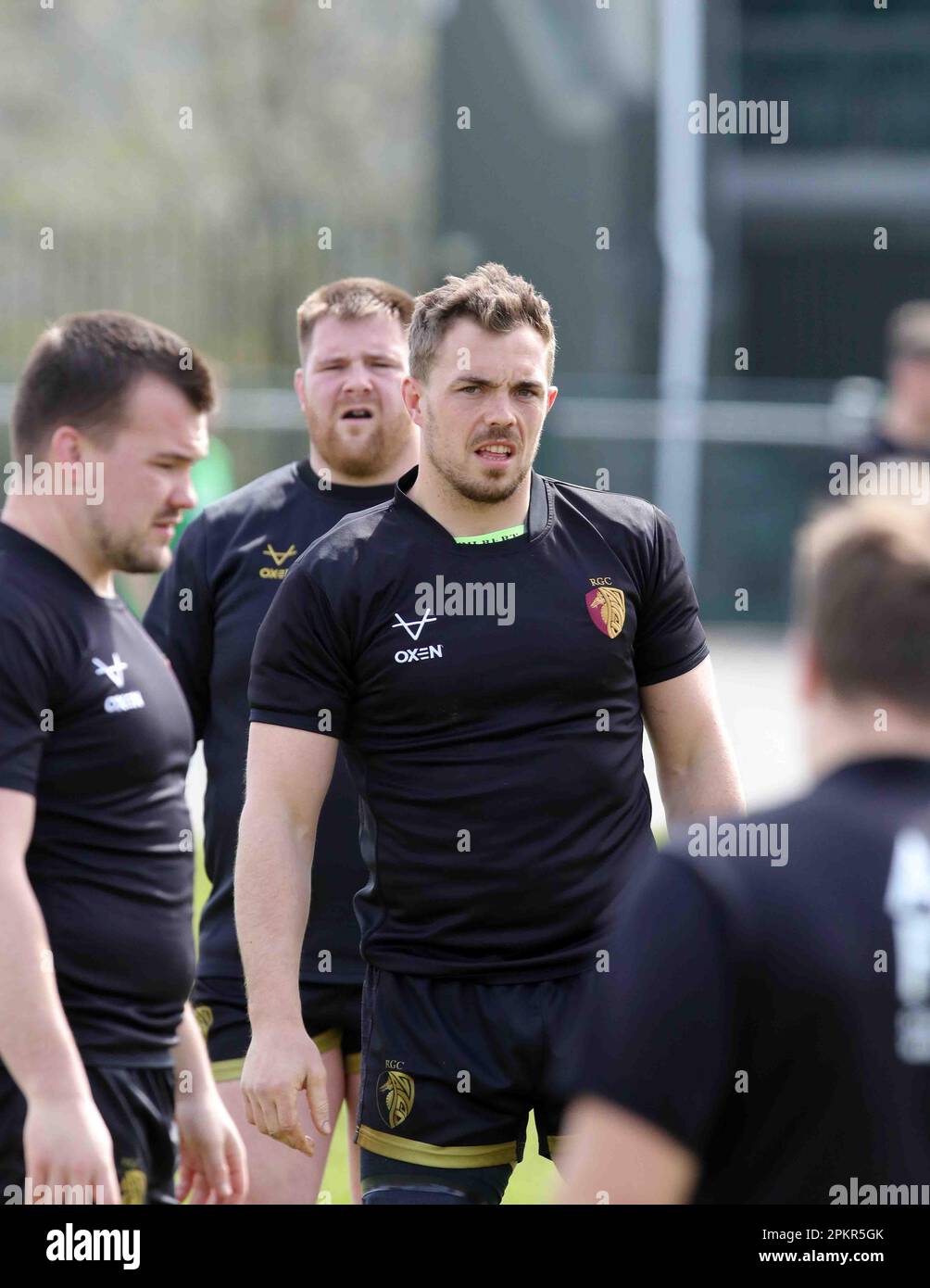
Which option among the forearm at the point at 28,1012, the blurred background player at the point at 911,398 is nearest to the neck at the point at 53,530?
the forearm at the point at 28,1012

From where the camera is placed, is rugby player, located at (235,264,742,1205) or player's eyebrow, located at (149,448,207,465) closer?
rugby player, located at (235,264,742,1205)

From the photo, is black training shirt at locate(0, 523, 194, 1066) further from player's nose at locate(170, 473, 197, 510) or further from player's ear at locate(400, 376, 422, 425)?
player's ear at locate(400, 376, 422, 425)

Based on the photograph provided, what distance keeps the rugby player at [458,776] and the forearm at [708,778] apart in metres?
0.13

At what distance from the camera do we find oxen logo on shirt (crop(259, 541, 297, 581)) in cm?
507

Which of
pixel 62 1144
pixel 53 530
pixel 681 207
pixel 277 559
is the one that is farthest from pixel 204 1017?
pixel 681 207

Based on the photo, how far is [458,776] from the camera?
156 inches

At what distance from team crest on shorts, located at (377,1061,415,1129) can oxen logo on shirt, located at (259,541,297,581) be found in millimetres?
1527

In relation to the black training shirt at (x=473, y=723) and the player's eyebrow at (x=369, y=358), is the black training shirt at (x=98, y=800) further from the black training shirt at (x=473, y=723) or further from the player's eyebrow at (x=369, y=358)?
the player's eyebrow at (x=369, y=358)

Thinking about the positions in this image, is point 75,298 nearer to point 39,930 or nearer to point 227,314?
point 227,314

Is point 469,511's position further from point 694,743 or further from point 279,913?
point 279,913

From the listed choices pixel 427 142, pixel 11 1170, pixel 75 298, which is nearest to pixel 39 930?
pixel 11 1170

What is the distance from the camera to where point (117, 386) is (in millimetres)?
4266

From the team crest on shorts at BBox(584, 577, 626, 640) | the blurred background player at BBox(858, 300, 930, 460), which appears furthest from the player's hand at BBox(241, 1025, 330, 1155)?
the blurred background player at BBox(858, 300, 930, 460)

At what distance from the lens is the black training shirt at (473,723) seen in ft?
13.0
